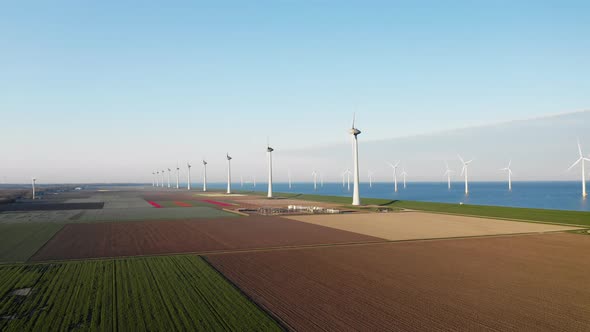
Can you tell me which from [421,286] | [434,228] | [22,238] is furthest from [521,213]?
[22,238]

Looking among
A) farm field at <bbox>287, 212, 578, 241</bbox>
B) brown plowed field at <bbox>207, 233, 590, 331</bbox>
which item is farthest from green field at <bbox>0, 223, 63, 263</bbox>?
farm field at <bbox>287, 212, 578, 241</bbox>

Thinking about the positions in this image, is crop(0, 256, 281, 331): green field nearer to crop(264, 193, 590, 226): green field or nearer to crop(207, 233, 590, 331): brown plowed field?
crop(207, 233, 590, 331): brown plowed field

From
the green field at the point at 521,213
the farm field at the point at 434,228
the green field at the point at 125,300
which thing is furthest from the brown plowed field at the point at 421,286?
the green field at the point at 521,213

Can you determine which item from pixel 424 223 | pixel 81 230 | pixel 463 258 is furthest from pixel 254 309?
pixel 424 223

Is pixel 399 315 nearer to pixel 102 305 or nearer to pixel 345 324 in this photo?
pixel 345 324

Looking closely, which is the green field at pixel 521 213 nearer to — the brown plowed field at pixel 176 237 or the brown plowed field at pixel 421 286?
the brown plowed field at pixel 421 286

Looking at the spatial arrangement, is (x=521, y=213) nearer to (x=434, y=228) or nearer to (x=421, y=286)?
(x=434, y=228)
